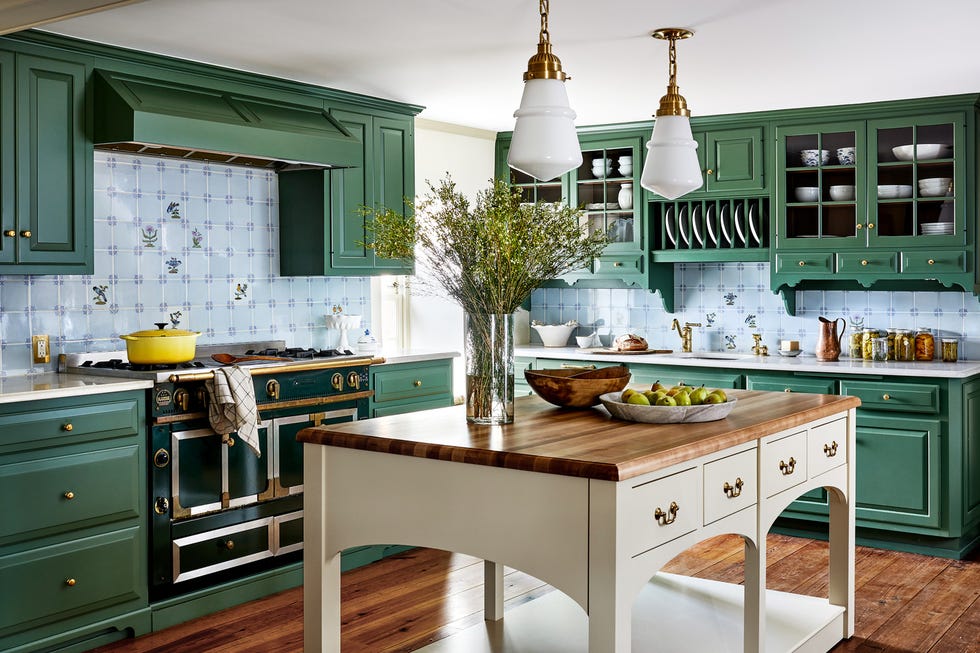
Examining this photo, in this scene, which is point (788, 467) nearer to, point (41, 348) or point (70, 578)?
point (70, 578)

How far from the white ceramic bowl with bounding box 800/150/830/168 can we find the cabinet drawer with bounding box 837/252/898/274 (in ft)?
1.73

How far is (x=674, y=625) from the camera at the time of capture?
357 centimetres

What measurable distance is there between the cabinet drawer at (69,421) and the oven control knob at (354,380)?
1.12 meters

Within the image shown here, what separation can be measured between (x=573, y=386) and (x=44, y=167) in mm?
2273

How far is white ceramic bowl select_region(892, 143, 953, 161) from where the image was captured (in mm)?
5285

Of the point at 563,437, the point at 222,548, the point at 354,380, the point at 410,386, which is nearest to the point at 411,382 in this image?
the point at 410,386

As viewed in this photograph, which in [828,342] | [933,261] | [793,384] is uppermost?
[933,261]

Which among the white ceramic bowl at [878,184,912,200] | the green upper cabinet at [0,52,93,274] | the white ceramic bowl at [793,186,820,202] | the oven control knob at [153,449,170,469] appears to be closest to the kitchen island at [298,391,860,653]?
the oven control knob at [153,449,170,469]

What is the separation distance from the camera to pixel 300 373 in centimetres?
448

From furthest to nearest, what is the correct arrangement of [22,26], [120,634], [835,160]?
[835,160], [120,634], [22,26]

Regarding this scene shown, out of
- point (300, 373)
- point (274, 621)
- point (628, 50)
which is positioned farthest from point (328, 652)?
point (628, 50)

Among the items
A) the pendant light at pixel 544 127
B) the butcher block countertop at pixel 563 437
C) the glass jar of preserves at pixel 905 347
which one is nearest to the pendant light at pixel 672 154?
the pendant light at pixel 544 127

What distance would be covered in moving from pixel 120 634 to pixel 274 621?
0.58 meters

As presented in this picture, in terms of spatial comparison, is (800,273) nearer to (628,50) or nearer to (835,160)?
(835,160)
